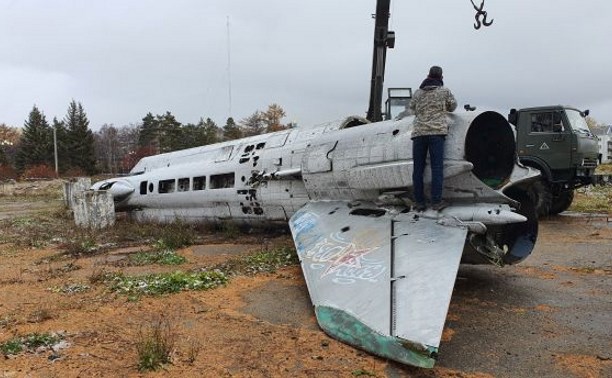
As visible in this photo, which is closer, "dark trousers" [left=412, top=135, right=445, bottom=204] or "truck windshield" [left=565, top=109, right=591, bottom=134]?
"dark trousers" [left=412, top=135, right=445, bottom=204]

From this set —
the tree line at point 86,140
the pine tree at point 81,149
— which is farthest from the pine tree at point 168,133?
the pine tree at point 81,149

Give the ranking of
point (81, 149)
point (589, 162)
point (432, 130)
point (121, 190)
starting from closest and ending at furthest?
point (432, 130), point (589, 162), point (121, 190), point (81, 149)

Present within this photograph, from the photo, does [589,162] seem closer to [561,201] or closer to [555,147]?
[555,147]

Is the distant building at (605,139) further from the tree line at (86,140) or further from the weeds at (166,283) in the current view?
the weeds at (166,283)

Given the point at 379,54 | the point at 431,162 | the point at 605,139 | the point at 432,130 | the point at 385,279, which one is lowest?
the point at 385,279

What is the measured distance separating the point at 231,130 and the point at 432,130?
70.6 meters

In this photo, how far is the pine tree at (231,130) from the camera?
241 ft

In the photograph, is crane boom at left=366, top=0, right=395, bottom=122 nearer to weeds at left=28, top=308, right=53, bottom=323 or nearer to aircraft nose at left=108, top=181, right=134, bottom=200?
aircraft nose at left=108, top=181, right=134, bottom=200

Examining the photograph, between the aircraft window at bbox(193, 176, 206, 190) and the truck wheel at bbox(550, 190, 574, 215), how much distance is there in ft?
37.9

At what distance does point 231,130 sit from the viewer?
75.6 metres

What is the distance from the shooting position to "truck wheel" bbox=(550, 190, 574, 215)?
53.3 feet

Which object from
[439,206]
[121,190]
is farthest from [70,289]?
[121,190]

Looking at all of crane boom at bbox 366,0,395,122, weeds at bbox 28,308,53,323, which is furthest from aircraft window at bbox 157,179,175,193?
weeds at bbox 28,308,53,323

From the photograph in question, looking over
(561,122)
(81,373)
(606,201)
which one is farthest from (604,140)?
(81,373)
